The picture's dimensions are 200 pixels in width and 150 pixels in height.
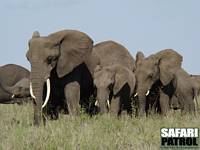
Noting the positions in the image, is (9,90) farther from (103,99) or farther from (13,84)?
(103,99)

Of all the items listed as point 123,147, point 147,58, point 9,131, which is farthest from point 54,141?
point 147,58

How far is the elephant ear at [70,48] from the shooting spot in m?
13.6

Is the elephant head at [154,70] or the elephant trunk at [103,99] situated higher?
the elephant head at [154,70]

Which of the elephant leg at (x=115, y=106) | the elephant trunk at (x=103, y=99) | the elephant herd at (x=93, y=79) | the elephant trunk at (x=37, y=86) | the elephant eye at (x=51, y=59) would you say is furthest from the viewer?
the elephant leg at (x=115, y=106)

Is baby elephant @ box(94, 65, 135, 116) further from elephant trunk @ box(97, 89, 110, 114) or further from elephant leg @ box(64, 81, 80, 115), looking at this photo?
elephant leg @ box(64, 81, 80, 115)

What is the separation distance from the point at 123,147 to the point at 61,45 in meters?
6.46

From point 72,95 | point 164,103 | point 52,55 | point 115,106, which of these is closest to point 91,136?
point 52,55

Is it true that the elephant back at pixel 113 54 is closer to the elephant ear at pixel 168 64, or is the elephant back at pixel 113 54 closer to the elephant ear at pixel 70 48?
the elephant ear at pixel 168 64

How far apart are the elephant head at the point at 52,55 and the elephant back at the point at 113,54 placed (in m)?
1.84

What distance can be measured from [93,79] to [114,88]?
90cm

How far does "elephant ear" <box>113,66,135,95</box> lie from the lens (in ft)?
46.3

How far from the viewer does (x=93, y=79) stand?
14.7 meters

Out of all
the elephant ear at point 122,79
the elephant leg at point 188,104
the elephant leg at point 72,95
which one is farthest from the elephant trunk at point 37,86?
the elephant leg at point 188,104

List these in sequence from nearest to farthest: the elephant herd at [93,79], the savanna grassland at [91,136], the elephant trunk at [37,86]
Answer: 1. the savanna grassland at [91,136]
2. the elephant trunk at [37,86]
3. the elephant herd at [93,79]
